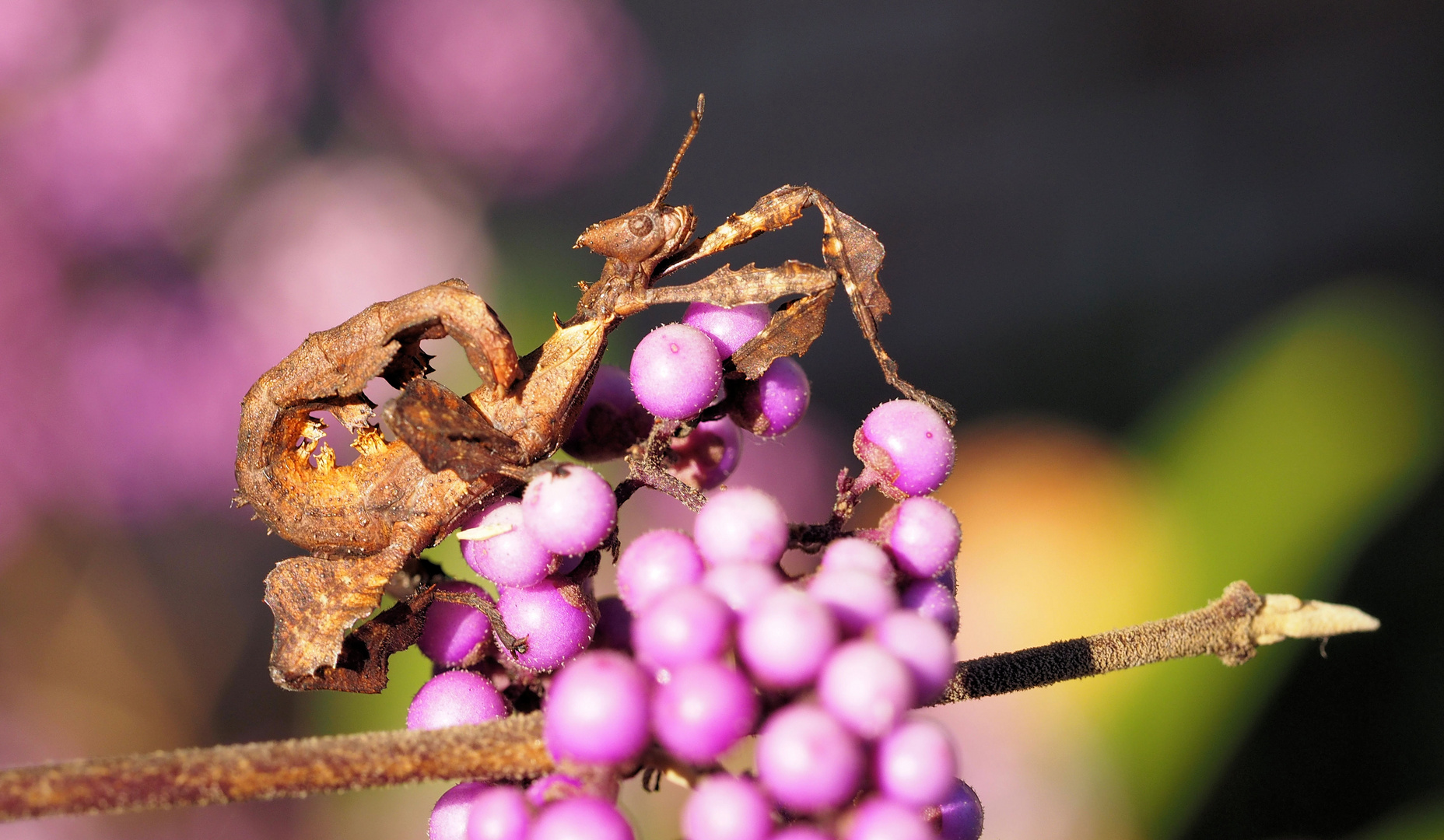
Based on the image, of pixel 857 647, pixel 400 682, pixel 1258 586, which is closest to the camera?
→ pixel 857 647

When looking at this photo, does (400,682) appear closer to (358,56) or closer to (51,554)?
(51,554)

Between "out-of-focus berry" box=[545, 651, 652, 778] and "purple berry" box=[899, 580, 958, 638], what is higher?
"purple berry" box=[899, 580, 958, 638]

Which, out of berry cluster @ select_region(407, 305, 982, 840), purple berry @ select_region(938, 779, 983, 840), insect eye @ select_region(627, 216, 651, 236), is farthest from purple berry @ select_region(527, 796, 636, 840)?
insect eye @ select_region(627, 216, 651, 236)

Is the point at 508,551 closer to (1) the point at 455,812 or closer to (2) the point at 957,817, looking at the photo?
(1) the point at 455,812

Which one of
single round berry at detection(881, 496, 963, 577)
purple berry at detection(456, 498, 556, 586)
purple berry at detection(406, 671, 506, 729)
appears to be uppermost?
single round berry at detection(881, 496, 963, 577)

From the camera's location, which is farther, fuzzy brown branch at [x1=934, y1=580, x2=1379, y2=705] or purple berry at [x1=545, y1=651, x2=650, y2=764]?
fuzzy brown branch at [x1=934, y1=580, x2=1379, y2=705]

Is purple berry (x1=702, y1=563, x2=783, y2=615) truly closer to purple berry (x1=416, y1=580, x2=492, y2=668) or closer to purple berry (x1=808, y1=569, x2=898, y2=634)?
purple berry (x1=808, y1=569, x2=898, y2=634)

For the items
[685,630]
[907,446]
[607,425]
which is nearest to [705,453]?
[607,425]

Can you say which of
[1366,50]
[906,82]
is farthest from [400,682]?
[1366,50]
